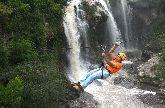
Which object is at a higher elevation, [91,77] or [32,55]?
[32,55]

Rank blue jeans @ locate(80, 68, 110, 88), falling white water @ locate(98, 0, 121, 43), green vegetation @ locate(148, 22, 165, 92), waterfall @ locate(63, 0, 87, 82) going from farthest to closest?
falling white water @ locate(98, 0, 121, 43) < waterfall @ locate(63, 0, 87, 82) < green vegetation @ locate(148, 22, 165, 92) < blue jeans @ locate(80, 68, 110, 88)

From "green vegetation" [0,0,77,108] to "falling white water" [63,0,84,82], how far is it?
91 cm

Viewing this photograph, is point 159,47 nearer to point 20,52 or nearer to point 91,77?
point 91,77

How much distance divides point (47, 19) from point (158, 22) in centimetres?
864

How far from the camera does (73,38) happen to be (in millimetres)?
24016

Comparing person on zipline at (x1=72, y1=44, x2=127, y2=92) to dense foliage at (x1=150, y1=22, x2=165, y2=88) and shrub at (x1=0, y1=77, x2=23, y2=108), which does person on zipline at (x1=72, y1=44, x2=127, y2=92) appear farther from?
dense foliage at (x1=150, y1=22, x2=165, y2=88)

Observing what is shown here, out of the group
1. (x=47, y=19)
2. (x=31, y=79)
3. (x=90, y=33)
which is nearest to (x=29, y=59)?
(x=31, y=79)

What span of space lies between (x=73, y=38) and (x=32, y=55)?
6.06m

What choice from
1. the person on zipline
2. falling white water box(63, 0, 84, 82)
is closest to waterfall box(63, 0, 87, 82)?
falling white water box(63, 0, 84, 82)

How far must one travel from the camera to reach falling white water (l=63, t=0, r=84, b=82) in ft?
77.4

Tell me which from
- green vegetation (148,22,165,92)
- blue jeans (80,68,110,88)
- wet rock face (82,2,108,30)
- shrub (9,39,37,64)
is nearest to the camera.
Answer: blue jeans (80,68,110,88)

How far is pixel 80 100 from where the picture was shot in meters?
19.2

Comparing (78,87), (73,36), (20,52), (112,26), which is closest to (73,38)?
(73,36)

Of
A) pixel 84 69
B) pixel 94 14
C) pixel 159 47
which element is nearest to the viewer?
pixel 84 69
